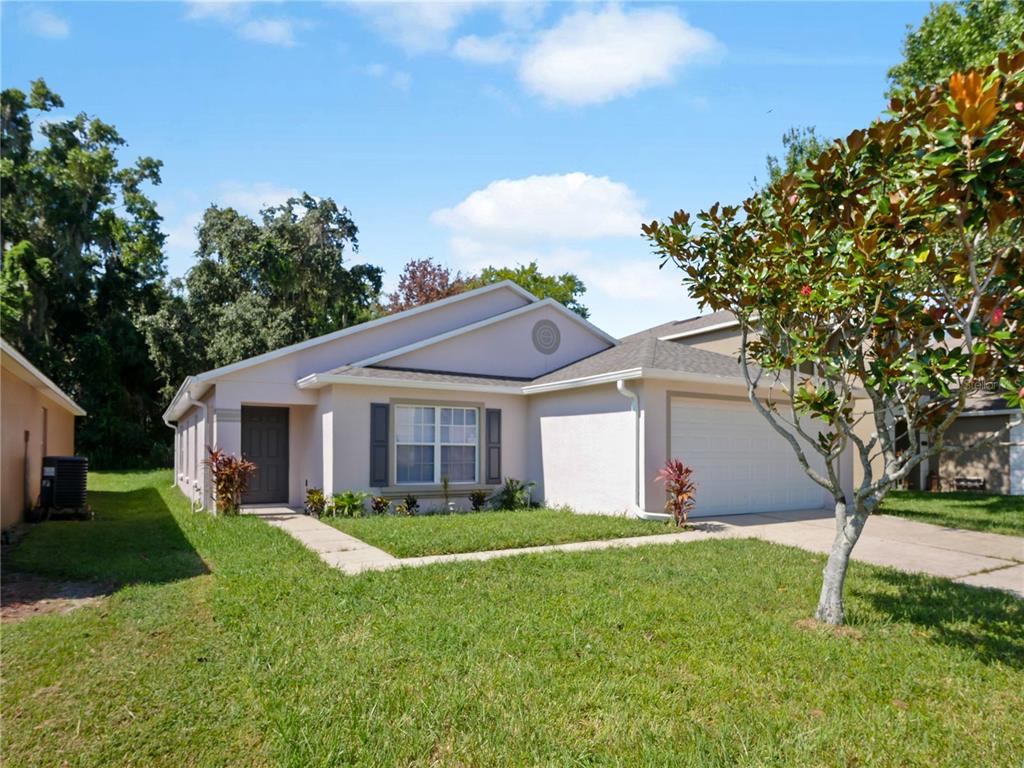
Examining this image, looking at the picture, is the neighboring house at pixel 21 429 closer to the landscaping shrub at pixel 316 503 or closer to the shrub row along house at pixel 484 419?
the shrub row along house at pixel 484 419

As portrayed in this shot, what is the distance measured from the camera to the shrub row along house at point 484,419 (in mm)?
12047

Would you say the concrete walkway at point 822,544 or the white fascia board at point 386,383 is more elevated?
the white fascia board at point 386,383

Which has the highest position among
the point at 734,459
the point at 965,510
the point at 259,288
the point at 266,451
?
the point at 259,288

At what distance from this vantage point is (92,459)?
26.1m

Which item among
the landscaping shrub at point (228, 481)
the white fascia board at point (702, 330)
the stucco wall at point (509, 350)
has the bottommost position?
the landscaping shrub at point (228, 481)

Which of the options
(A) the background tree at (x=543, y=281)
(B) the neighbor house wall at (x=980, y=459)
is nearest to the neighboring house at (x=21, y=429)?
(A) the background tree at (x=543, y=281)

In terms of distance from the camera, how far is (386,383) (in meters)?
12.4

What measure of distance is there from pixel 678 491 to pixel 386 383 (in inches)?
235

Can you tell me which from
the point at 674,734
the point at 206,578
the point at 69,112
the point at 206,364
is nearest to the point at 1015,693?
the point at 674,734

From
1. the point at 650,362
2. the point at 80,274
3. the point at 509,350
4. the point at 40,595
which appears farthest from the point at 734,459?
the point at 80,274

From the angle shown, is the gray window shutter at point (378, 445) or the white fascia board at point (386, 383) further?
the gray window shutter at point (378, 445)

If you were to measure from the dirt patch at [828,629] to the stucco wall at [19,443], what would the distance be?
1180 centimetres

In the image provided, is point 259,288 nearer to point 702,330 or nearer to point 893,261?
point 702,330

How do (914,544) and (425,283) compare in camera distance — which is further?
(425,283)
